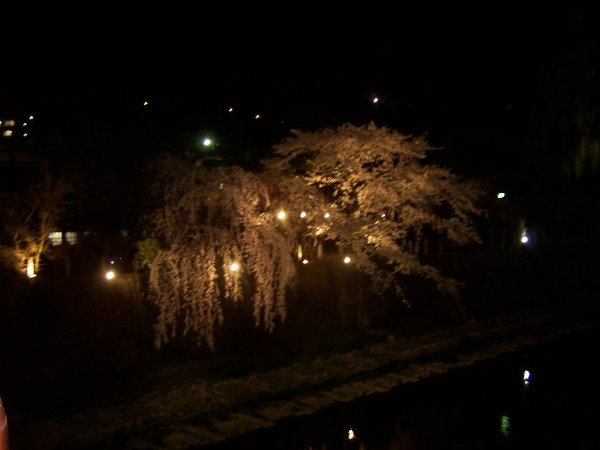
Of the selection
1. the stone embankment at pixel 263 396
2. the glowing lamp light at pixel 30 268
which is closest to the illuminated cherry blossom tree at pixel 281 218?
the stone embankment at pixel 263 396

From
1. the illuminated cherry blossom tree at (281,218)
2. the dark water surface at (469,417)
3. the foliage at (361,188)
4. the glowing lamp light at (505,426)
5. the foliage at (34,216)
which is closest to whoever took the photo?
the dark water surface at (469,417)

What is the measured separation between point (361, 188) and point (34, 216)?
6.70 meters

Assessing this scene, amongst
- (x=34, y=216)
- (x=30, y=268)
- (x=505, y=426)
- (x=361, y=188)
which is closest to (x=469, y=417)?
(x=505, y=426)

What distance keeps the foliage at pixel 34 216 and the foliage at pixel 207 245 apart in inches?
73.3

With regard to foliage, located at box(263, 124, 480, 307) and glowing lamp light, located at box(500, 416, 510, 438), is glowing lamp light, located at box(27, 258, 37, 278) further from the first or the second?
glowing lamp light, located at box(500, 416, 510, 438)

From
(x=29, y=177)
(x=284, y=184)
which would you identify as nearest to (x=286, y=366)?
(x=284, y=184)

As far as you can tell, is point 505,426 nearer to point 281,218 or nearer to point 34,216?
point 281,218

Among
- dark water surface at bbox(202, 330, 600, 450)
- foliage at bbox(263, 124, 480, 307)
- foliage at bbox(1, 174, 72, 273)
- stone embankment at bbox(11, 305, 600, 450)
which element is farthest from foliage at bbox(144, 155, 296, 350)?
dark water surface at bbox(202, 330, 600, 450)

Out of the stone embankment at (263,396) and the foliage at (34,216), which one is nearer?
the stone embankment at (263,396)

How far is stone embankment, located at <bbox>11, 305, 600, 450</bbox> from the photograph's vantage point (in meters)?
9.02

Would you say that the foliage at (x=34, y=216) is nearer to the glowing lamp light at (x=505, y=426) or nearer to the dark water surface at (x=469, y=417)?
the dark water surface at (x=469, y=417)

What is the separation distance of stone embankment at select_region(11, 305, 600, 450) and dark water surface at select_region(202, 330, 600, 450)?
0.45m

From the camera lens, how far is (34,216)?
1262cm

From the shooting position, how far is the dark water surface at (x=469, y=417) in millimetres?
8195
